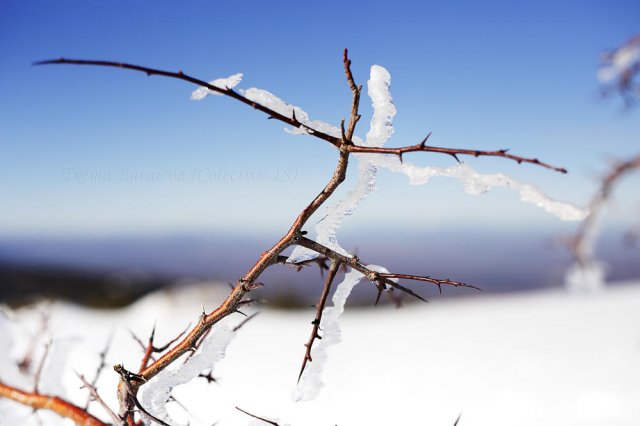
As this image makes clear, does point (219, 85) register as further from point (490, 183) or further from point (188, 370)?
point (188, 370)

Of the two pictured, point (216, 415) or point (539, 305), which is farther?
point (539, 305)

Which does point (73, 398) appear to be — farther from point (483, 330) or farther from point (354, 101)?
point (483, 330)

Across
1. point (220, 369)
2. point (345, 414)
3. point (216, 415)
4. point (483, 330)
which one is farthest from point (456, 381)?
point (483, 330)

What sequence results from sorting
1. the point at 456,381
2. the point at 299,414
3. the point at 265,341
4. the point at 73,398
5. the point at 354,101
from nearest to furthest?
the point at 354,101, the point at 73,398, the point at 299,414, the point at 456,381, the point at 265,341

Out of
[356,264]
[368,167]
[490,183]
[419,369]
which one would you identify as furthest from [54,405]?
[419,369]

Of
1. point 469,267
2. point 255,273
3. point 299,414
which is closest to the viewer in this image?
point 255,273

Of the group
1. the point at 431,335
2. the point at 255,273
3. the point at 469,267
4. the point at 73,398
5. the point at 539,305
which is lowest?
the point at 73,398
